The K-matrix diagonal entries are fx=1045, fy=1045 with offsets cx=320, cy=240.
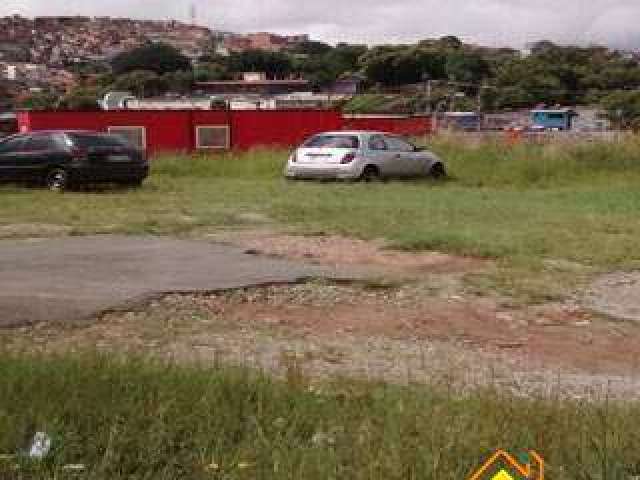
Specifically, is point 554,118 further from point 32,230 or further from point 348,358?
point 348,358

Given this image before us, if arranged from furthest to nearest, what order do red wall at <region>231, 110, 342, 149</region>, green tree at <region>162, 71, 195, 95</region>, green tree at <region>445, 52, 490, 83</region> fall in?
green tree at <region>162, 71, 195, 95</region> < green tree at <region>445, 52, 490, 83</region> < red wall at <region>231, 110, 342, 149</region>

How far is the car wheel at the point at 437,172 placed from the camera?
84.5 feet

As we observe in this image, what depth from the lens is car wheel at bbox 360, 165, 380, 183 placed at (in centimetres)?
2377

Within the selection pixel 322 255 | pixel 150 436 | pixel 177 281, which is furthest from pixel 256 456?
pixel 322 255

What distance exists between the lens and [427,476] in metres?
4.22

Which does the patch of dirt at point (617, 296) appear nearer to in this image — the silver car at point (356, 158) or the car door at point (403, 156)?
the silver car at point (356, 158)

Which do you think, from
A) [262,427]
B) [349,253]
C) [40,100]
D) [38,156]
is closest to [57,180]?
[38,156]

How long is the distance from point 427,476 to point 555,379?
2.80m

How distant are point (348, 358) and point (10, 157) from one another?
646 inches

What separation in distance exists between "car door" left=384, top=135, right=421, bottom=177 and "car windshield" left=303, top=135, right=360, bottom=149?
3.38 feet

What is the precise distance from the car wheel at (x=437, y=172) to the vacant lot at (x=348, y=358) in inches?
371

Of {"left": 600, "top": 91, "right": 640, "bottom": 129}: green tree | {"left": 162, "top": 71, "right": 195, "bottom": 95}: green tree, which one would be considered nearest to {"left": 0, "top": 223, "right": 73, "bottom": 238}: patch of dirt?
{"left": 600, "top": 91, "right": 640, "bottom": 129}: green tree

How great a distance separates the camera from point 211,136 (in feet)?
108

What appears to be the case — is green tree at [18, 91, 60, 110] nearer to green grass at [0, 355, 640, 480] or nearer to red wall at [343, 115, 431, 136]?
red wall at [343, 115, 431, 136]
